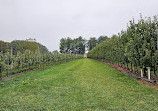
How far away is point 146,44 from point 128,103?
172 inches

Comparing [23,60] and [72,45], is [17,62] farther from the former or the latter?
[72,45]

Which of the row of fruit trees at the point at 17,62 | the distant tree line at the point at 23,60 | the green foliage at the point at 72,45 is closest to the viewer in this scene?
the row of fruit trees at the point at 17,62

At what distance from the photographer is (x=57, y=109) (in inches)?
131

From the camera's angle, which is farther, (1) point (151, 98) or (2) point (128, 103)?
(1) point (151, 98)

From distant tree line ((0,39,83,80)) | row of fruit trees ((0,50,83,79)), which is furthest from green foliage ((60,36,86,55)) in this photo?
row of fruit trees ((0,50,83,79))

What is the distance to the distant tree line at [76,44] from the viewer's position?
255 feet

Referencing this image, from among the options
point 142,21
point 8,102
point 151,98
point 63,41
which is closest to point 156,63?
point 151,98

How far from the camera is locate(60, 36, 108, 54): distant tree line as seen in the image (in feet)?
255

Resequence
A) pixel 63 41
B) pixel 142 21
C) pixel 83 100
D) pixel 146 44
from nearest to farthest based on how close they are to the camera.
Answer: pixel 83 100 < pixel 146 44 < pixel 142 21 < pixel 63 41

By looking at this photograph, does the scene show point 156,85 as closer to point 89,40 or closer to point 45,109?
point 45,109

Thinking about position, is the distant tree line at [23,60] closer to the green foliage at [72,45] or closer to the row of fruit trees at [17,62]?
the row of fruit trees at [17,62]

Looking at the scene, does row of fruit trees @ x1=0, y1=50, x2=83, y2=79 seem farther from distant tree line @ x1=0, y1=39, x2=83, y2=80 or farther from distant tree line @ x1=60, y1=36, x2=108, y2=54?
distant tree line @ x1=60, y1=36, x2=108, y2=54

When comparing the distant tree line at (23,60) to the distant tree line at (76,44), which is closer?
the distant tree line at (23,60)

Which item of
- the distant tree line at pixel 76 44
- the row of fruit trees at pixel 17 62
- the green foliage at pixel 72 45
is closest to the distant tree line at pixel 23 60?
the row of fruit trees at pixel 17 62
